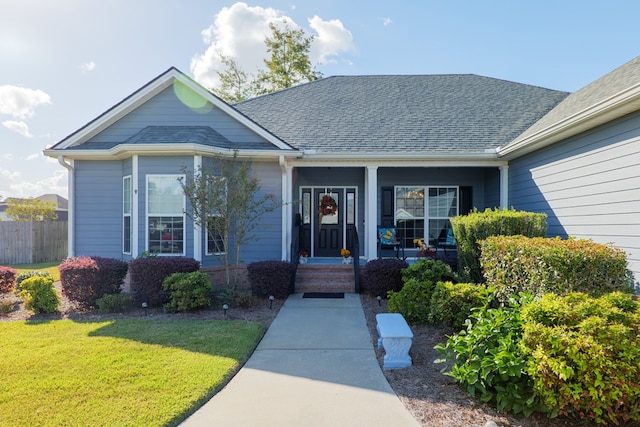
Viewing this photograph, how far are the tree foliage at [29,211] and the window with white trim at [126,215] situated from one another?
644 inches

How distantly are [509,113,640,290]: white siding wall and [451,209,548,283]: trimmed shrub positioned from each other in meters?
0.58

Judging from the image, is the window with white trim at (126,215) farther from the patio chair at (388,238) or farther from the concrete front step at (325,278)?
the patio chair at (388,238)

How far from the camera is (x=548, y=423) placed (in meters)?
3.01

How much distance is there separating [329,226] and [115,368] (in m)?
7.45

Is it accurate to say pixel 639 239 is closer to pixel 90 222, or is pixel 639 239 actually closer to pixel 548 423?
pixel 548 423

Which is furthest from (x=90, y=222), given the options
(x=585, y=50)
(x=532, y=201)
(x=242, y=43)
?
(x=242, y=43)

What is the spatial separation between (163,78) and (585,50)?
11.0m

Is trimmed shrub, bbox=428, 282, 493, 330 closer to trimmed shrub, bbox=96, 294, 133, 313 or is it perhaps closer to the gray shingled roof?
the gray shingled roof

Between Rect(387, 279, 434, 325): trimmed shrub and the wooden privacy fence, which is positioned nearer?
Rect(387, 279, 434, 325): trimmed shrub

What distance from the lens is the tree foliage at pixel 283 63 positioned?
24125 mm

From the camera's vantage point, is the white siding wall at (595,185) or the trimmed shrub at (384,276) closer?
the white siding wall at (595,185)

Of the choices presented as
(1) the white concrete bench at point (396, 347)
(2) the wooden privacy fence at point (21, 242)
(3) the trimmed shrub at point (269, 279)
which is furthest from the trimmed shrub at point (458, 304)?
(2) the wooden privacy fence at point (21, 242)

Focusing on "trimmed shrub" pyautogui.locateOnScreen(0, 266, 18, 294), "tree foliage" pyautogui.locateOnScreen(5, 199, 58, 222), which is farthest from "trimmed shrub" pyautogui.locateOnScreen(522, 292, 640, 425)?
"tree foliage" pyautogui.locateOnScreen(5, 199, 58, 222)

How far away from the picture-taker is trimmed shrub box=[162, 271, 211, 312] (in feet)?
21.1
